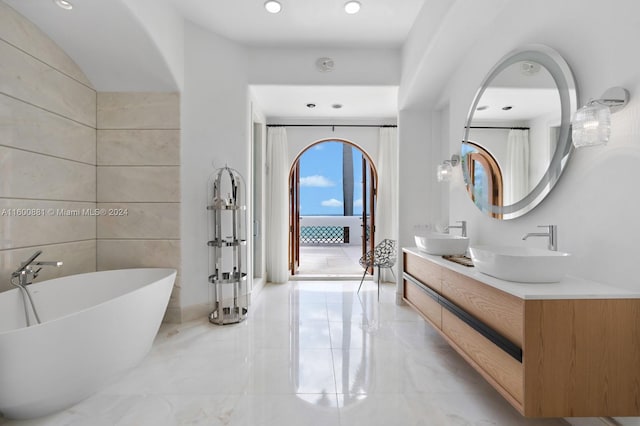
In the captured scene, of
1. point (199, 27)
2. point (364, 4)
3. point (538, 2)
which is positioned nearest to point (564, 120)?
point (538, 2)

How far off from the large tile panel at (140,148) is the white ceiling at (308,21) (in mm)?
1168

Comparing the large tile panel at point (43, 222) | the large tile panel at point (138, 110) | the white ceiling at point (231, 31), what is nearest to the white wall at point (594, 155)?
the white ceiling at point (231, 31)

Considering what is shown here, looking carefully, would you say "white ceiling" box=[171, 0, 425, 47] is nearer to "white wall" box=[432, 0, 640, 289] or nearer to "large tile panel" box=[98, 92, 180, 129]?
"large tile panel" box=[98, 92, 180, 129]

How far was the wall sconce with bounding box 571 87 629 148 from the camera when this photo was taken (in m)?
1.29

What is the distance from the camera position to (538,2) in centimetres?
187

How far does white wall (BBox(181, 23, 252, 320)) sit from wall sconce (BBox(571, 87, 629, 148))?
9.33 ft

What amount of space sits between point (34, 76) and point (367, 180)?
4.15 meters

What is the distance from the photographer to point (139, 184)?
3070 millimetres


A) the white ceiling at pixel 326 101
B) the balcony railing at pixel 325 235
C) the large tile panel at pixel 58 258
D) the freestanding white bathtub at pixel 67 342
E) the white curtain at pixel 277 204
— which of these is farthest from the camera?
the balcony railing at pixel 325 235

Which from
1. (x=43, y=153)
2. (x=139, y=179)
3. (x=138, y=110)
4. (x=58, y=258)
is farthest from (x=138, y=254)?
(x=138, y=110)

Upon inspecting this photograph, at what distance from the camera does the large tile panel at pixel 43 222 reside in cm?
219

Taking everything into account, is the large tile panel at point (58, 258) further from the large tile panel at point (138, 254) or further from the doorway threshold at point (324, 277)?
the doorway threshold at point (324, 277)

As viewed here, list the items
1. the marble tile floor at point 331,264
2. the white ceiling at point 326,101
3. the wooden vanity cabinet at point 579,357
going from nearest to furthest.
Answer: the wooden vanity cabinet at point 579,357
the white ceiling at point 326,101
the marble tile floor at point 331,264

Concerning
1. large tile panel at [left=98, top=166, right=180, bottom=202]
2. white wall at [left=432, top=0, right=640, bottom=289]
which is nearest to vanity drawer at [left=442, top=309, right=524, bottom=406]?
white wall at [left=432, top=0, right=640, bottom=289]
